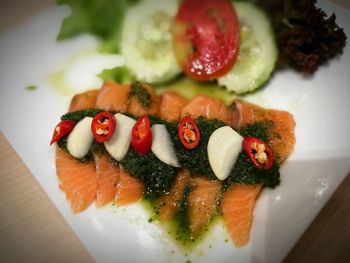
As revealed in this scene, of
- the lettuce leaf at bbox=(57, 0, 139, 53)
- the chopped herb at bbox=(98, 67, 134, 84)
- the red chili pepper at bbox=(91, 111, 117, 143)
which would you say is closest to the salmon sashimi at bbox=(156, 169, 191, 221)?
the red chili pepper at bbox=(91, 111, 117, 143)

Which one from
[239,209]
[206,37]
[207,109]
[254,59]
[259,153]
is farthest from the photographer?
[206,37]

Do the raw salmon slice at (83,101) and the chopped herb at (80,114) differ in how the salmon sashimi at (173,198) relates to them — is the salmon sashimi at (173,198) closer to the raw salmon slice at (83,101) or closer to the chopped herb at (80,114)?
the chopped herb at (80,114)

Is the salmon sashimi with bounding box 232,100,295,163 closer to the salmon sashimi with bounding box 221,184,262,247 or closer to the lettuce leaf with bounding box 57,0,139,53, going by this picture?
the salmon sashimi with bounding box 221,184,262,247

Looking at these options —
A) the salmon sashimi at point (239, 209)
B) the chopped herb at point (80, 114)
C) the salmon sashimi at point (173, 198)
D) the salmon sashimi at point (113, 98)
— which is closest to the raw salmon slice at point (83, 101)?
the salmon sashimi at point (113, 98)

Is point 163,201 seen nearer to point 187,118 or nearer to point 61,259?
point 187,118

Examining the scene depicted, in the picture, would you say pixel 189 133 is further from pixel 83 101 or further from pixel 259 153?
pixel 83 101

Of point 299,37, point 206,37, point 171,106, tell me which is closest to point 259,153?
point 171,106
